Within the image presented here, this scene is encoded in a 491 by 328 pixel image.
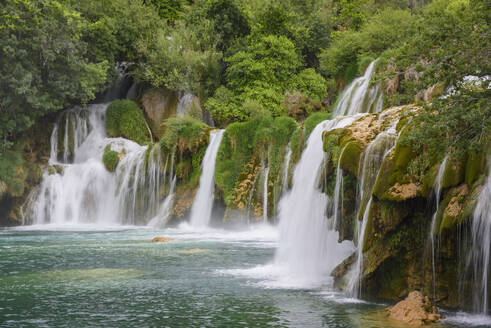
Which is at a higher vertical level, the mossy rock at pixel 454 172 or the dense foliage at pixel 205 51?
the dense foliage at pixel 205 51

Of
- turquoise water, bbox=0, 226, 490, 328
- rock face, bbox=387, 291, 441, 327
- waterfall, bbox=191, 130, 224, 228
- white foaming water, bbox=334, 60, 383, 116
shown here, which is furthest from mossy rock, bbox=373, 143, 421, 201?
waterfall, bbox=191, 130, 224, 228

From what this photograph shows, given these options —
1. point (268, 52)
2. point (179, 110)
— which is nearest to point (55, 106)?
point (179, 110)

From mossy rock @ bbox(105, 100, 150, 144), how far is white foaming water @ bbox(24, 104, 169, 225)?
1489 mm

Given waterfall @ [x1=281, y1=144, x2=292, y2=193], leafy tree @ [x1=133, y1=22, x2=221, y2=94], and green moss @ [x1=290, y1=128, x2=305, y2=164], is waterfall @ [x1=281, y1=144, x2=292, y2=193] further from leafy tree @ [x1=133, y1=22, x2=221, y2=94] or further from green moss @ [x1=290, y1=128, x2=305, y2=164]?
leafy tree @ [x1=133, y1=22, x2=221, y2=94]

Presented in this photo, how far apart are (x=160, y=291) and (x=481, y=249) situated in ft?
21.1

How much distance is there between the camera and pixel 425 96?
64.6 ft

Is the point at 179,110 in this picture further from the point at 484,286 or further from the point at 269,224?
the point at 484,286

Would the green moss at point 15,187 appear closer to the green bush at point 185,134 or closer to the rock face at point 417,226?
the green bush at point 185,134

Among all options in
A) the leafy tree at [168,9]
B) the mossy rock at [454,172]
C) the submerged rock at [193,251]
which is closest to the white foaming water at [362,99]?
the submerged rock at [193,251]

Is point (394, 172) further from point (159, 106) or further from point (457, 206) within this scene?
point (159, 106)

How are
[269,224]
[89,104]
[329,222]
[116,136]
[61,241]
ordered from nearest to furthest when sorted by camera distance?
[329,222], [61,241], [269,224], [116,136], [89,104]

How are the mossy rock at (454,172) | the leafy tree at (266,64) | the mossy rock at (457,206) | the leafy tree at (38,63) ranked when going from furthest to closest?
the leafy tree at (266,64)
the leafy tree at (38,63)
the mossy rock at (454,172)
the mossy rock at (457,206)

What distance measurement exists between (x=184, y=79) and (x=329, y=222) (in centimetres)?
2504

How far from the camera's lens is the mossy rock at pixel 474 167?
9117mm
